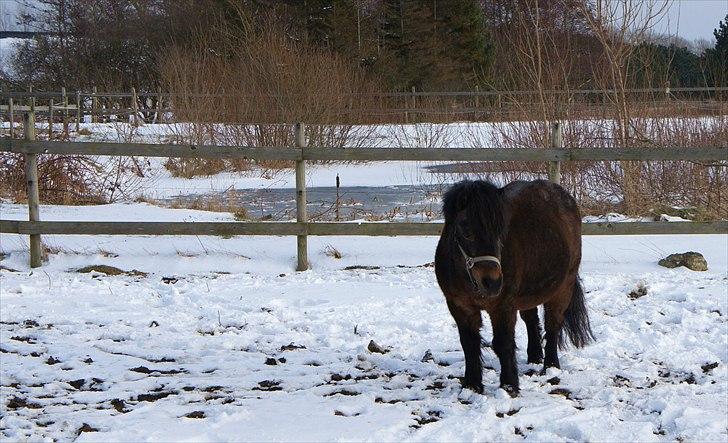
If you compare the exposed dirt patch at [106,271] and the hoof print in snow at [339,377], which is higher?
the exposed dirt patch at [106,271]

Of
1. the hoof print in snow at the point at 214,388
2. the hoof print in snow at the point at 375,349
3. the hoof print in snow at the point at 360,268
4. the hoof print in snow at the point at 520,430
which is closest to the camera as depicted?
the hoof print in snow at the point at 520,430

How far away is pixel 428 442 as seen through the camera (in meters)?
3.79

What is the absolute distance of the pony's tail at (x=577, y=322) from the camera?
17.2 ft

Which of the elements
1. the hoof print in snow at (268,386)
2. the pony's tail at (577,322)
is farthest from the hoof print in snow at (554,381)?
the hoof print in snow at (268,386)

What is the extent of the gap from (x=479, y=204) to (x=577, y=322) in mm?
1534

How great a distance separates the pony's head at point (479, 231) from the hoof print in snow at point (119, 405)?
6.37 feet

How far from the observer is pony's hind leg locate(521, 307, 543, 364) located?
5191 mm

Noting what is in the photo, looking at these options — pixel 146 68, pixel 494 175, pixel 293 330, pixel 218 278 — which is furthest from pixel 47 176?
pixel 146 68

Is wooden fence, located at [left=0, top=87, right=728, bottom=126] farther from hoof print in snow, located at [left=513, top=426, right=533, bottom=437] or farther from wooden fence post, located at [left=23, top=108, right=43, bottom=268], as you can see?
hoof print in snow, located at [left=513, top=426, right=533, bottom=437]

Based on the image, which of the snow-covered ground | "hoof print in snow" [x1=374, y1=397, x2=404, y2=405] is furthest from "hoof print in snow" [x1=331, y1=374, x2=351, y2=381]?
"hoof print in snow" [x1=374, y1=397, x2=404, y2=405]

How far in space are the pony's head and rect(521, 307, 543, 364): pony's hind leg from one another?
110 cm

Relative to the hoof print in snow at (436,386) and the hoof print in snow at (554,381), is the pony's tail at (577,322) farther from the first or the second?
the hoof print in snow at (436,386)

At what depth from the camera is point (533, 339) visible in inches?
205

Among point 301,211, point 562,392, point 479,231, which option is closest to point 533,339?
point 562,392
